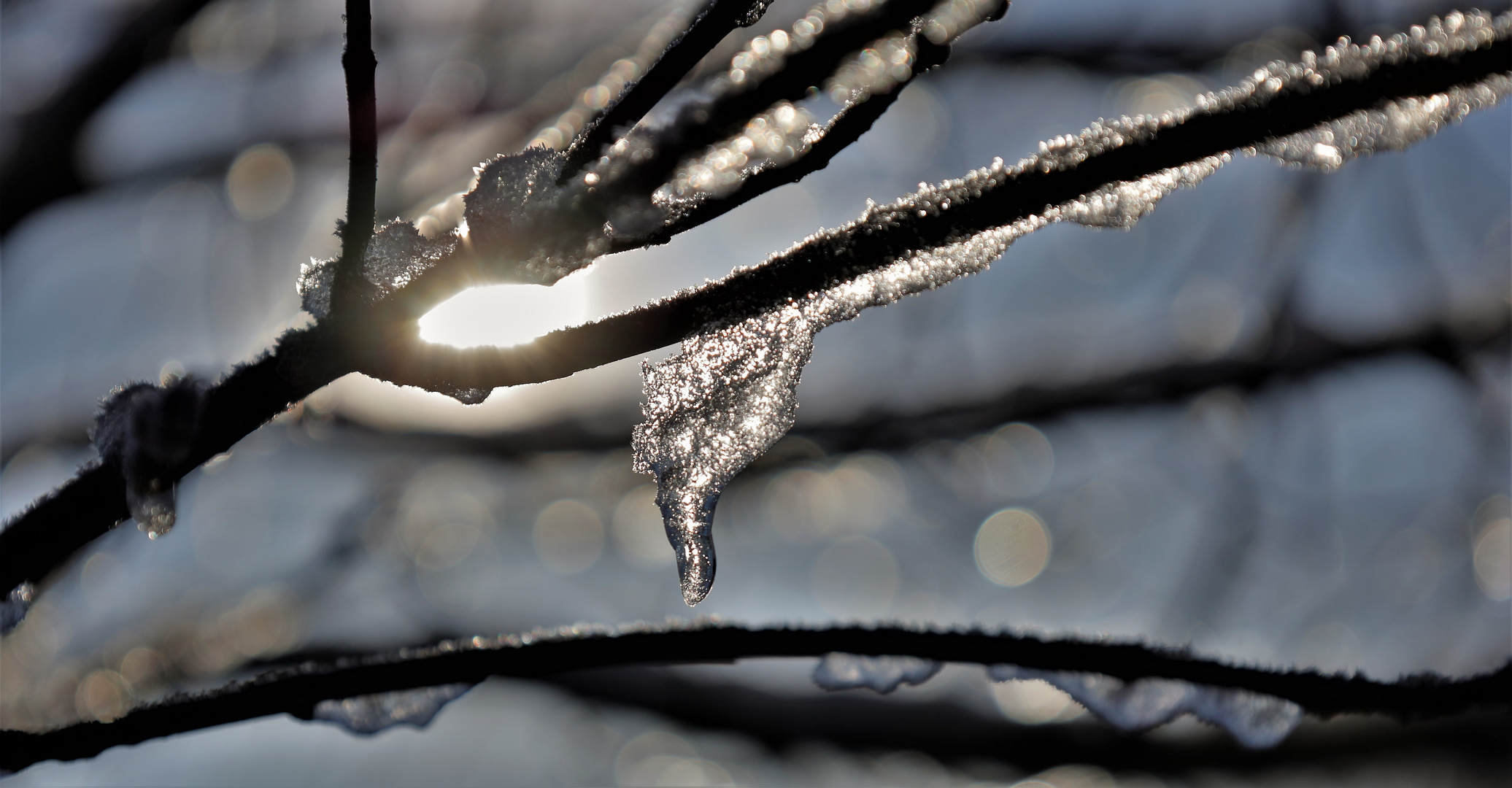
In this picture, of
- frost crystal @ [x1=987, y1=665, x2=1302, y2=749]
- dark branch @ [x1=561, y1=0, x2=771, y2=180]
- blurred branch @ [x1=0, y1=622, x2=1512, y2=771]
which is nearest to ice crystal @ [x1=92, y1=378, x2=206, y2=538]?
blurred branch @ [x1=0, y1=622, x2=1512, y2=771]

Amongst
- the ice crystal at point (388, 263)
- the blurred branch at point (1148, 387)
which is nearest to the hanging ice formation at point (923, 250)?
the ice crystal at point (388, 263)

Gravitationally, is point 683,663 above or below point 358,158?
below

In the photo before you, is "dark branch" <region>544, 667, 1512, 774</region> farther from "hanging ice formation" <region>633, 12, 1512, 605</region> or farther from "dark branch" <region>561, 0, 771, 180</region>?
"dark branch" <region>561, 0, 771, 180</region>

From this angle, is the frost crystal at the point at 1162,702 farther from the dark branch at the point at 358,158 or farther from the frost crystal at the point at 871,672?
the dark branch at the point at 358,158

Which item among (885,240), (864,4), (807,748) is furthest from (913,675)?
(807,748)

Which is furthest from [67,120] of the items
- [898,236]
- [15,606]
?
[898,236]

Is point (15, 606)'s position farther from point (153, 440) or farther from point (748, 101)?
point (748, 101)
